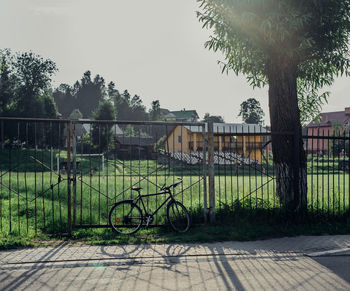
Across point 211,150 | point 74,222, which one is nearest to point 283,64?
point 211,150

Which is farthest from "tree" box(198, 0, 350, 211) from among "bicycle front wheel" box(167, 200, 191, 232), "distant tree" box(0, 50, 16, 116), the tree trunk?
"distant tree" box(0, 50, 16, 116)

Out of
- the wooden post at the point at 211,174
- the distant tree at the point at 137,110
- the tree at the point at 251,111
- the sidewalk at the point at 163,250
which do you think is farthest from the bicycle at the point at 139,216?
the distant tree at the point at 137,110

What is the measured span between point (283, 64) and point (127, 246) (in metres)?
5.55

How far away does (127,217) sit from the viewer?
23.5 ft

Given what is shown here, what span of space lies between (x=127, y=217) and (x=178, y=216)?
3.56 feet

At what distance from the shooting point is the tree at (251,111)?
9588 cm

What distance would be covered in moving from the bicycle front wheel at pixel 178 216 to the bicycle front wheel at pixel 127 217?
666 millimetres

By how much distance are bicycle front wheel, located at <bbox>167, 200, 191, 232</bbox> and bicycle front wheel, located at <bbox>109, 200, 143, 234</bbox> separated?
67cm

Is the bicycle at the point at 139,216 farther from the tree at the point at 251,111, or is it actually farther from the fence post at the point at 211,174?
the tree at the point at 251,111

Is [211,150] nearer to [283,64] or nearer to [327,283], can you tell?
[283,64]

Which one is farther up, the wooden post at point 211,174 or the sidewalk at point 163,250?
the wooden post at point 211,174

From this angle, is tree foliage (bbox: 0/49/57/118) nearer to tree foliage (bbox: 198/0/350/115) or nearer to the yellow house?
the yellow house

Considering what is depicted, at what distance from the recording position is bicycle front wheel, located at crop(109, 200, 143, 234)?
7098 millimetres

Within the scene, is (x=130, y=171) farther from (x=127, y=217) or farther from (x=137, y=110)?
(x=137, y=110)
